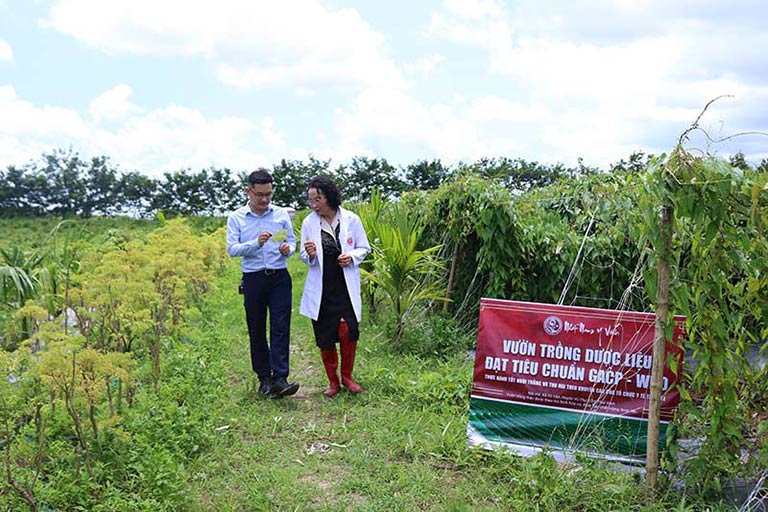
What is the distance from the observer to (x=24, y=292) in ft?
20.8

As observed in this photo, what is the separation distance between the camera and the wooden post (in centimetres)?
298

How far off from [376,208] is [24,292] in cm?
372

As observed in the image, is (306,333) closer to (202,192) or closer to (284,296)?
(284,296)

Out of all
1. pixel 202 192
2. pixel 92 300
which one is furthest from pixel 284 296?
pixel 202 192

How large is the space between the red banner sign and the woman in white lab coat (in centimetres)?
118

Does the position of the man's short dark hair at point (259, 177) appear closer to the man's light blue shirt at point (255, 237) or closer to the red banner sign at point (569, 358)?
the man's light blue shirt at point (255, 237)

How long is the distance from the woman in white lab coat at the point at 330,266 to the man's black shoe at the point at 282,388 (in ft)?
1.14

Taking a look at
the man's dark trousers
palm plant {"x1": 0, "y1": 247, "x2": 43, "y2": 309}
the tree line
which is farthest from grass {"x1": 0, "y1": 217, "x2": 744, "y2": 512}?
the tree line

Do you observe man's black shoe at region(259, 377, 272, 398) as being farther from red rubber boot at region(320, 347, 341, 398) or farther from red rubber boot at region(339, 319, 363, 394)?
red rubber boot at region(339, 319, 363, 394)

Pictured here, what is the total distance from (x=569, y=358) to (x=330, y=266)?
186cm

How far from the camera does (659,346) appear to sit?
3119 mm

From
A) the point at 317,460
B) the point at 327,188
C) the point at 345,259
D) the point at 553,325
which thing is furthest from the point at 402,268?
the point at 317,460

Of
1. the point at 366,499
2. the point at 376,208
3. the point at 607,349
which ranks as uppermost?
the point at 376,208

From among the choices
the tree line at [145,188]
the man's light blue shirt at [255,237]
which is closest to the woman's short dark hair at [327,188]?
the man's light blue shirt at [255,237]
